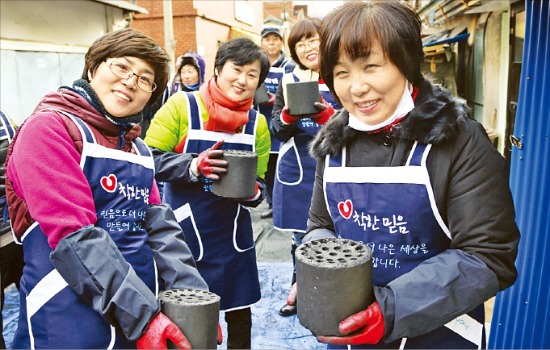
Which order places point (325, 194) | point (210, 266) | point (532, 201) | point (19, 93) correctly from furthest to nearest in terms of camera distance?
point (19, 93) < point (210, 266) < point (532, 201) < point (325, 194)

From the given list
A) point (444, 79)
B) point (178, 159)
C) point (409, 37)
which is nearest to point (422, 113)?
point (409, 37)

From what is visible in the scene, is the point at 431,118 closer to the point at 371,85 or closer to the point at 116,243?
the point at 371,85

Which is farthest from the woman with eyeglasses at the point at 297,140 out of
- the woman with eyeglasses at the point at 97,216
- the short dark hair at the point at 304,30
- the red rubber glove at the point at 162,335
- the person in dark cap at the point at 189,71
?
the person in dark cap at the point at 189,71

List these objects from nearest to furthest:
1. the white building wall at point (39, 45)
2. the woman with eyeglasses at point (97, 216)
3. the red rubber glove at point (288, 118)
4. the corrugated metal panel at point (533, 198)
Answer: the woman with eyeglasses at point (97, 216)
the corrugated metal panel at point (533, 198)
the red rubber glove at point (288, 118)
the white building wall at point (39, 45)

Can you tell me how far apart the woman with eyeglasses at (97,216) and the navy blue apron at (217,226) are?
782 millimetres

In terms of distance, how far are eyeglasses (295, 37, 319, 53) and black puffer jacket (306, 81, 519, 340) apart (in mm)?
2187

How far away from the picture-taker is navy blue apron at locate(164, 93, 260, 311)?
2791 mm

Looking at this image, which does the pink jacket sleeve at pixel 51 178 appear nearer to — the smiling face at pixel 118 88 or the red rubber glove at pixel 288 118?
the smiling face at pixel 118 88

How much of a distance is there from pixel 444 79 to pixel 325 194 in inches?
295

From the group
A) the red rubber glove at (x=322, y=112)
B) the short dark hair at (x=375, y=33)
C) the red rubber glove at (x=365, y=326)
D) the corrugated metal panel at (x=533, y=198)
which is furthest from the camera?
the red rubber glove at (x=322, y=112)

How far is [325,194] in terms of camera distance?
5.39ft

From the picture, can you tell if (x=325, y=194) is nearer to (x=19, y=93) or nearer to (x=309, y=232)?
(x=309, y=232)

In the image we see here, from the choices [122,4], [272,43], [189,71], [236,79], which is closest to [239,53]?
[236,79]

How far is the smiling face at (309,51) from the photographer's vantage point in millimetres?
3529
